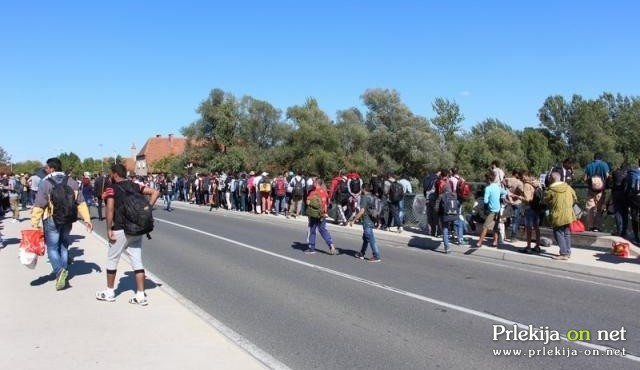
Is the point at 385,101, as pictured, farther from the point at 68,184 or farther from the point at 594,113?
the point at 68,184

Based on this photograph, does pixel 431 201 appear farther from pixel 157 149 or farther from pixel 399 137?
pixel 157 149

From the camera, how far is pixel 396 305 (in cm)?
790

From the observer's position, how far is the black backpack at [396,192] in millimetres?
16750

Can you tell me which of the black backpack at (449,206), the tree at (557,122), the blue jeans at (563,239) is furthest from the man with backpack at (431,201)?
the tree at (557,122)

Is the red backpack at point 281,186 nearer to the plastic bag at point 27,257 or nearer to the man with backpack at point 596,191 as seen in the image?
the man with backpack at point 596,191

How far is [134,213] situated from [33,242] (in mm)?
2127

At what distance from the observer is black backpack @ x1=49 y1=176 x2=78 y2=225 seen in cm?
845

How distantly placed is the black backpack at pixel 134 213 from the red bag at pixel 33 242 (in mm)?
1906

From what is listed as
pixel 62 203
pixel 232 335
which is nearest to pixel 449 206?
pixel 232 335

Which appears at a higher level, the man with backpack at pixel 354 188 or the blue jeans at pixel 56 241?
the man with backpack at pixel 354 188

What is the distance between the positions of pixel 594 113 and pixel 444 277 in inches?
3267

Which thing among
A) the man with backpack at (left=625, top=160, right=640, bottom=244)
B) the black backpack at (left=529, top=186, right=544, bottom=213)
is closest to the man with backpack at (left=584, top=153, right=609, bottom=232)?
the man with backpack at (left=625, top=160, right=640, bottom=244)

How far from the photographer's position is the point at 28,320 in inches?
265

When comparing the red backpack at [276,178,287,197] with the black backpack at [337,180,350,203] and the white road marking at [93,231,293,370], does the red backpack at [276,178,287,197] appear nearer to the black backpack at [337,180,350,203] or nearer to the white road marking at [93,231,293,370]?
the black backpack at [337,180,350,203]
